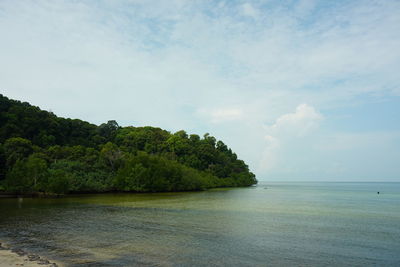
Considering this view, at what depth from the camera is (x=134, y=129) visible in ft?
495

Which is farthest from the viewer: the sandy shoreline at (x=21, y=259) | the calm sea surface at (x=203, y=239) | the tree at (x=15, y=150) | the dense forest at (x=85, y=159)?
the tree at (x=15, y=150)

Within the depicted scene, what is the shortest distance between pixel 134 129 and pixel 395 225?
131 m

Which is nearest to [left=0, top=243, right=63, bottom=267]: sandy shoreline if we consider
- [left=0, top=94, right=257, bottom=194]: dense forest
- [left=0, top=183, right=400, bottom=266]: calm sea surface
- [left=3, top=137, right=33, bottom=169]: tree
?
[left=0, top=183, right=400, bottom=266]: calm sea surface

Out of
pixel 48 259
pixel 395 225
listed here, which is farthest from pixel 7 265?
pixel 395 225

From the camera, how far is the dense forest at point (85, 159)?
68.7 m

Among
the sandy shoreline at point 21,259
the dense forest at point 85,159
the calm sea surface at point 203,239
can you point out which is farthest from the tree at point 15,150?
the sandy shoreline at point 21,259

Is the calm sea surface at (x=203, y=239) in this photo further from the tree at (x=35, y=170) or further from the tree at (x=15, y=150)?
the tree at (x=15, y=150)

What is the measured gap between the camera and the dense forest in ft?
225

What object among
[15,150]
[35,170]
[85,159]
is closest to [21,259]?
[35,170]

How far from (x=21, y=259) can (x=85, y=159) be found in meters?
72.5

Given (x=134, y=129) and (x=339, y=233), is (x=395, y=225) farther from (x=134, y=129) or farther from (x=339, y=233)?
(x=134, y=129)

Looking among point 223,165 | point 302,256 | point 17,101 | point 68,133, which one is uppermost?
point 17,101

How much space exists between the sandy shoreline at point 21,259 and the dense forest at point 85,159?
175 ft

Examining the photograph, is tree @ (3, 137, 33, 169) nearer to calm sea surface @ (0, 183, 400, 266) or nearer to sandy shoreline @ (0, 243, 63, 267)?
calm sea surface @ (0, 183, 400, 266)
